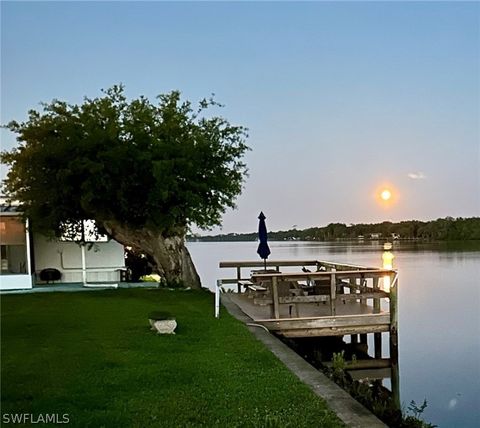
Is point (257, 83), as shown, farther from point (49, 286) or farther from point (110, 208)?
point (49, 286)

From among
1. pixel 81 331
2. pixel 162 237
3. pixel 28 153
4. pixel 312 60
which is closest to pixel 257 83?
pixel 312 60

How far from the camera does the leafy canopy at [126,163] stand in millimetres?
14367

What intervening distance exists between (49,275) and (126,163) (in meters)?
5.48

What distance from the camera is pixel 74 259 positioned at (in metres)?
18.4

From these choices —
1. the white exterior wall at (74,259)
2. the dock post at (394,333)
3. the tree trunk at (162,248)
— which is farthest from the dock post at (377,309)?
the white exterior wall at (74,259)

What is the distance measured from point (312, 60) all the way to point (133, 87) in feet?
19.6

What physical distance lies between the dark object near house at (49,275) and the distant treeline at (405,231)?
62601 millimetres

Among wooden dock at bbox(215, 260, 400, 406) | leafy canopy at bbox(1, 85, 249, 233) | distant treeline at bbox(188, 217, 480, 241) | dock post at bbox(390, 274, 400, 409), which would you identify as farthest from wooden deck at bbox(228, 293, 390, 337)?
distant treeline at bbox(188, 217, 480, 241)

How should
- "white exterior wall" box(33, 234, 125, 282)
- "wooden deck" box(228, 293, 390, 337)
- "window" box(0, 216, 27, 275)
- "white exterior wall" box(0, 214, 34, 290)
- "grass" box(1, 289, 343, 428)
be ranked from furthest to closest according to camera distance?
"white exterior wall" box(33, 234, 125, 282), "window" box(0, 216, 27, 275), "white exterior wall" box(0, 214, 34, 290), "wooden deck" box(228, 293, 390, 337), "grass" box(1, 289, 343, 428)

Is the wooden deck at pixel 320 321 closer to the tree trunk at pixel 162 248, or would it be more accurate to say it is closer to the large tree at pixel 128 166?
the large tree at pixel 128 166

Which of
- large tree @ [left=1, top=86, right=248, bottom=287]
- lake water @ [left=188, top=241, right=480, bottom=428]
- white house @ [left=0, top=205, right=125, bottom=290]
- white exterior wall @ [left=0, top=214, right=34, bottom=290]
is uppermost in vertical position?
large tree @ [left=1, top=86, right=248, bottom=287]

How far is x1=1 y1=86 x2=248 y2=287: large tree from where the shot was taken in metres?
14.4

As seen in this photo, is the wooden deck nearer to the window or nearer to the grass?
the grass

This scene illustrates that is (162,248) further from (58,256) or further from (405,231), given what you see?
(405,231)
